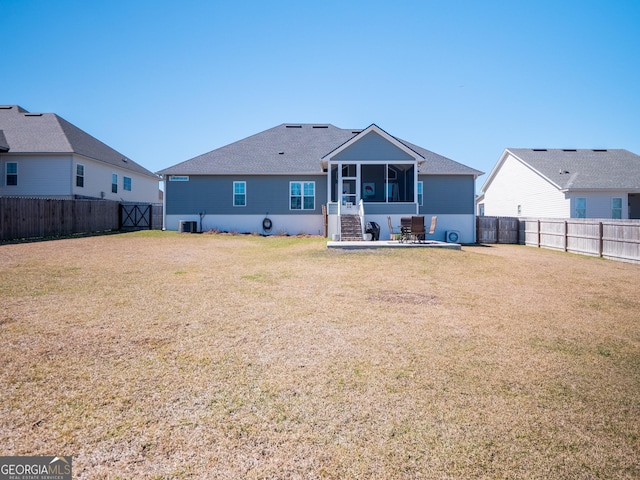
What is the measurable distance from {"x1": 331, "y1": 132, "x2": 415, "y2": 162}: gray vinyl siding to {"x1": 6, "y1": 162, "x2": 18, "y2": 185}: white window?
21.9 metres

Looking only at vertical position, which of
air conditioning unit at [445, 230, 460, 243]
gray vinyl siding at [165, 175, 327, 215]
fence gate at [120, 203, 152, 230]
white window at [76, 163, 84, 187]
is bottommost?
air conditioning unit at [445, 230, 460, 243]

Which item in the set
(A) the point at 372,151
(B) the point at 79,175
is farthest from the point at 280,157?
(B) the point at 79,175

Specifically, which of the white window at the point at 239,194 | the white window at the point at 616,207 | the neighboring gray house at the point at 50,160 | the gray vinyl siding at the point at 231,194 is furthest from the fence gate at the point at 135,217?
the white window at the point at 616,207

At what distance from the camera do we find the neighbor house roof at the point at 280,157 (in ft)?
83.5

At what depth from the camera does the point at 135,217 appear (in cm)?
2872

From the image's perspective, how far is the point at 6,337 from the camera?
213 inches

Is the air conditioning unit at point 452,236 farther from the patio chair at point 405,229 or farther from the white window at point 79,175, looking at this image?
the white window at point 79,175

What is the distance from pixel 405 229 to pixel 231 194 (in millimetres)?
12645

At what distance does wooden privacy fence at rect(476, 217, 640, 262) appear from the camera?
16.0m

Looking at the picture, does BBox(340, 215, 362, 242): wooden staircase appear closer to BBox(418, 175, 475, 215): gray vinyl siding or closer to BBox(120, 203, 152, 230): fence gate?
BBox(418, 175, 475, 215): gray vinyl siding

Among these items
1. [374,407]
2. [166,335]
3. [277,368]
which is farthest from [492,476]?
[166,335]

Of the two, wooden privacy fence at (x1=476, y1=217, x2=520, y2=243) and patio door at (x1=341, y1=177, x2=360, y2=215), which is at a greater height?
patio door at (x1=341, y1=177, x2=360, y2=215)

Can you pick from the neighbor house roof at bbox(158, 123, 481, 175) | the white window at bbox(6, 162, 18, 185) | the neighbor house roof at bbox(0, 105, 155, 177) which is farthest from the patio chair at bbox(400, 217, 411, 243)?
the white window at bbox(6, 162, 18, 185)

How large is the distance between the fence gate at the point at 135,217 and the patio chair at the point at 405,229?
19251 millimetres
